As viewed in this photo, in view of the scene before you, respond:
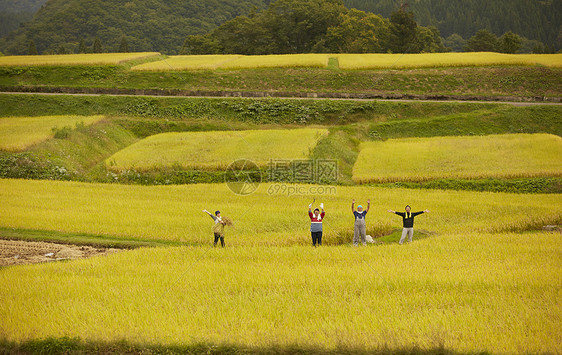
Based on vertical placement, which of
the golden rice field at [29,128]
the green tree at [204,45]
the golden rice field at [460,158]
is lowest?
the golden rice field at [460,158]

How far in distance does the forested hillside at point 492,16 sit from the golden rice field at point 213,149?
465 feet

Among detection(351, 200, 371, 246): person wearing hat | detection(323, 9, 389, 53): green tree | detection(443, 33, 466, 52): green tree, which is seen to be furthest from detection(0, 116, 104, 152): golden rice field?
detection(443, 33, 466, 52): green tree

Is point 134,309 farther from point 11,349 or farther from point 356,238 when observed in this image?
point 356,238

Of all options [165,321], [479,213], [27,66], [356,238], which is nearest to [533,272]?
[356,238]

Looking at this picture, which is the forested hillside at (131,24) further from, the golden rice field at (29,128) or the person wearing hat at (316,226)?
the person wearing hat at (316,226)

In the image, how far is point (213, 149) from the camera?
98.4ft

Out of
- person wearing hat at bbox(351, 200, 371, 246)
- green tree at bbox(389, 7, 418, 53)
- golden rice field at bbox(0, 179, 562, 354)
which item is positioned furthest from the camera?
green tree at bbox(389, 7, 418, 53)

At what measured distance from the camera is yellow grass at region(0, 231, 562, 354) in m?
8.66

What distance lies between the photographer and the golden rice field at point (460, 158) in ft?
80.8

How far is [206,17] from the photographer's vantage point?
393 feet

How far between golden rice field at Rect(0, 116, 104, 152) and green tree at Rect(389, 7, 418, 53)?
155ft
